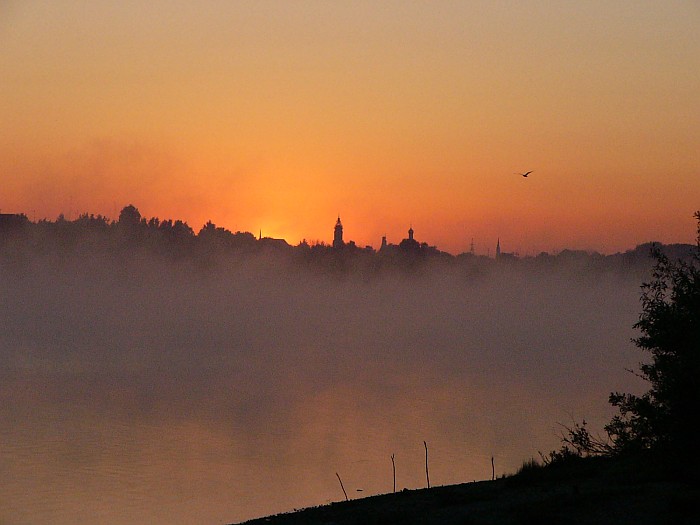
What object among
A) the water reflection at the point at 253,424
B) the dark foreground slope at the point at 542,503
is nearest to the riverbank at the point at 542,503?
the dark foreground slope at the point at 542,503

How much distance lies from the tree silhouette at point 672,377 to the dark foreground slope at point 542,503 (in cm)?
102

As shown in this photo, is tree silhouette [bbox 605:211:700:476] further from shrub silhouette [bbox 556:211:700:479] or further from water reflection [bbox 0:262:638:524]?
water reflection [bbox 0:262:638:524]

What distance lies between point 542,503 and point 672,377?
14.0 ft

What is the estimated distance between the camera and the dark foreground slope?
20.0 metres

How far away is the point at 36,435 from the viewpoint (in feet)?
228

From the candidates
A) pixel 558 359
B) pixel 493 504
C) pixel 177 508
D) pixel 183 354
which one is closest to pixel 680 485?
pixel 493 504

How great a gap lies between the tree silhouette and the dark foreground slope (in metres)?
1.02

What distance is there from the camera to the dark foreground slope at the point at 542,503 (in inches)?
786

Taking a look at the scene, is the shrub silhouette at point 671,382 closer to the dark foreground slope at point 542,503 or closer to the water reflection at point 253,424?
the dark foreground slope at point 542,503

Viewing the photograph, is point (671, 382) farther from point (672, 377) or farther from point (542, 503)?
point (542, 503)

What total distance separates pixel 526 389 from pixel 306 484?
54252 mm

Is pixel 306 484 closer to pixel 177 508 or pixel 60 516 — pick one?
pixel 177 508

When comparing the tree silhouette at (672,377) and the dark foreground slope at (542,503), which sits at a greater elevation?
the tree silhouette at (672,377)

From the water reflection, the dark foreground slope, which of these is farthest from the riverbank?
the water reflection
